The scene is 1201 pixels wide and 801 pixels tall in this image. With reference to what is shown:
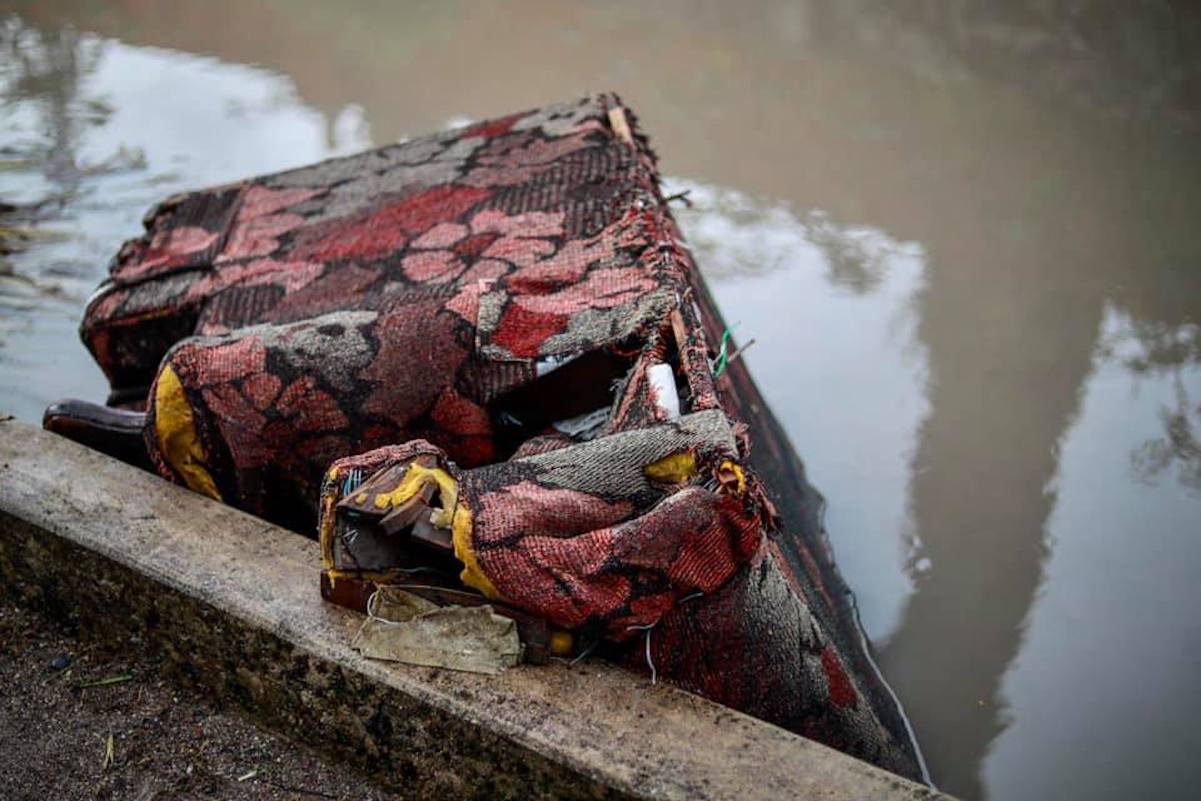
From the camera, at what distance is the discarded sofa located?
148 centimetres

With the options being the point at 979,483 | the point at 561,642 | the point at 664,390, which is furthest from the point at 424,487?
the point at 979,483

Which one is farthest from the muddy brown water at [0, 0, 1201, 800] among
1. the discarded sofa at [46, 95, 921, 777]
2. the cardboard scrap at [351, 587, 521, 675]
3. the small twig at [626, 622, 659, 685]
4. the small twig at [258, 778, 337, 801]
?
the small twig at [258, 778, 337, 801]

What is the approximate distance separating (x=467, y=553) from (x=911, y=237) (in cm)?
284

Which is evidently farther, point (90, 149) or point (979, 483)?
point (90, 149)

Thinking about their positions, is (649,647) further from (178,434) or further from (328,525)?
(178,434)

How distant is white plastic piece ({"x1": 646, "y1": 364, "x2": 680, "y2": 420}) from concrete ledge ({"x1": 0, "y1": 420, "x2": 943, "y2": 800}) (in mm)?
371

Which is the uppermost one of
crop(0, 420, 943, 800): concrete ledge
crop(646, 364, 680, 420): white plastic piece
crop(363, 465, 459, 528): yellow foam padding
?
crop(646, 364, 680, 420): white plastic piece

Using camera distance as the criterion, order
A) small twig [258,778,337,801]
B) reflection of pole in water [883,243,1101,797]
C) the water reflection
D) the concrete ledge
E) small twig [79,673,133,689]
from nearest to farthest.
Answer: the concrete ledge
small twig [258,778,337,801]
small twig [79,673,133,689]
reflection of pole in water [883,243,1101,797]
the water reflection

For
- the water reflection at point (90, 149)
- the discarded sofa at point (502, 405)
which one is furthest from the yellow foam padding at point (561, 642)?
the water reflection at point (90, 149)

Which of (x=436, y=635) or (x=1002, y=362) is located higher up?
(x=1002, y=362)

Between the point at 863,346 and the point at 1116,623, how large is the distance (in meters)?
1.19

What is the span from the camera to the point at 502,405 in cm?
191

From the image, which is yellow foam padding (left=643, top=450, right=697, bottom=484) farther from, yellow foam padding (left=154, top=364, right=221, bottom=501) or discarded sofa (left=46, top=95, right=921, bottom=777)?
yellow foam padding (left=154, top=364, right=221, bottom=501)

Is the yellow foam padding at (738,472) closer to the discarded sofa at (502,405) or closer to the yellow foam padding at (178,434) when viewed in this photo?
the discarded sofa at (502,405)
